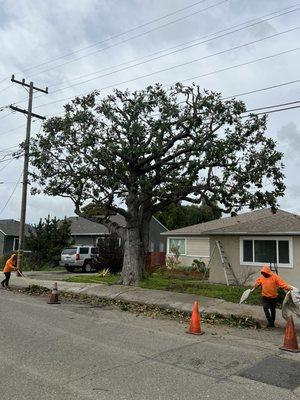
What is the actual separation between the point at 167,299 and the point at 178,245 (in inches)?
662

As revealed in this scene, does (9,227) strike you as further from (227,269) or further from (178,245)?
(227,269)

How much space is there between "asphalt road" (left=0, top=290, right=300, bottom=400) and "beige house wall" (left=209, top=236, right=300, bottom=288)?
30.2ft

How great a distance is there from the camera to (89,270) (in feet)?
105

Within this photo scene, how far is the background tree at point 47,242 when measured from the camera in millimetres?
32562

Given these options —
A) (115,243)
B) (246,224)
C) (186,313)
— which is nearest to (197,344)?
(186,313)

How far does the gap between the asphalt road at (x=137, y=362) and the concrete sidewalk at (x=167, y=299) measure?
1865 millimetres

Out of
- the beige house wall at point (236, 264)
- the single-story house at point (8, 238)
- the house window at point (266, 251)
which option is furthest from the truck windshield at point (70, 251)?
the single-story house at point (8, 238)

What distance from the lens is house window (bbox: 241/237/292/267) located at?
65.8ft

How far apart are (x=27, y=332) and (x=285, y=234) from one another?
13.2m

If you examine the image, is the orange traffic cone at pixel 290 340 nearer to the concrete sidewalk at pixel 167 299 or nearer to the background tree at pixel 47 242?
the concrete sidewalk at pixel 167 299

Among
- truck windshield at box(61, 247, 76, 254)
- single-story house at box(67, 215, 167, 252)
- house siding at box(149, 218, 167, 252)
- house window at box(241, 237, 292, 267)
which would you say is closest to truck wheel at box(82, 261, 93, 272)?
truck windshield at box(61, 247, 76, 254)

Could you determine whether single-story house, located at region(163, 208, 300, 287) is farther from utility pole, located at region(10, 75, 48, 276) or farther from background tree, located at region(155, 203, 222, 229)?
background tree, located at region(155, 203, 222, 229)

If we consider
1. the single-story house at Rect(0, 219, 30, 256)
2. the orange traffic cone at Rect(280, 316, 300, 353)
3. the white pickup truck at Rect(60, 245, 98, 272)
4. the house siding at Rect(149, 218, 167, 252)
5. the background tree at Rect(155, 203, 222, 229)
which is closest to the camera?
the orange traffic cone at Rect(280, 316, 300, 353)

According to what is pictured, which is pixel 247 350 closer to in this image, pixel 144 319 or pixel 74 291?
pixel 144 319
